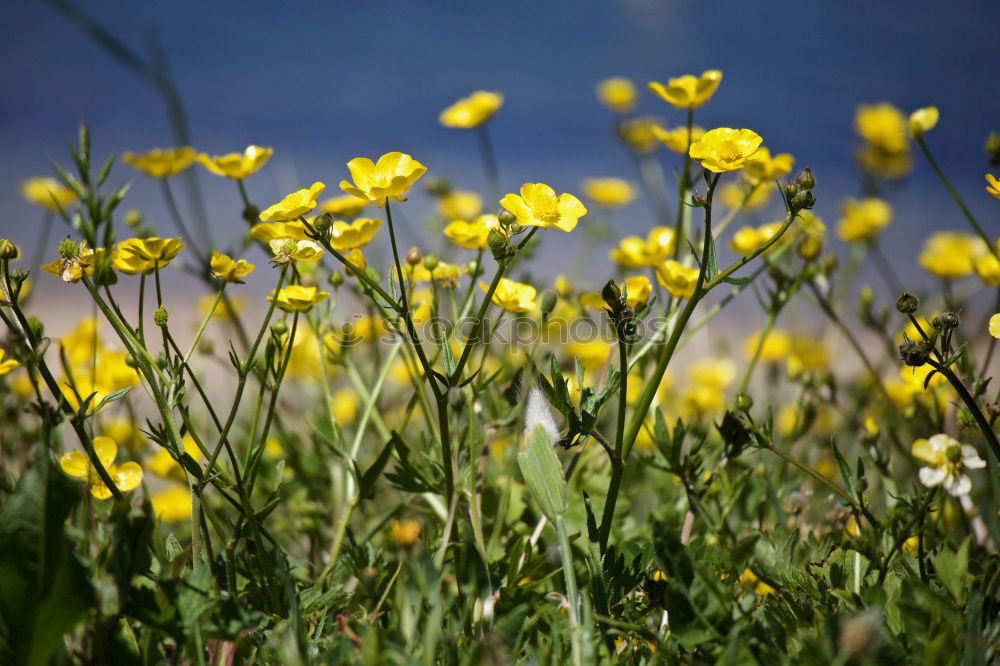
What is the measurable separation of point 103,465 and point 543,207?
753mm

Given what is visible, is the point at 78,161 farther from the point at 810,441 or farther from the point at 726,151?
the point at 810,441

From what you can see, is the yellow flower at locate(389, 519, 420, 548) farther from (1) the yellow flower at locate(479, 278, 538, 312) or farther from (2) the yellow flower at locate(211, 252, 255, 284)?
(2) the yellow flower at locate(211, 252, 255, 284)

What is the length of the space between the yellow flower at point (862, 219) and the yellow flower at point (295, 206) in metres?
2.12

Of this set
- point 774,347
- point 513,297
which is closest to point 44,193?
point 513,297

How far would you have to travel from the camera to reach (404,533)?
1443 millimetres

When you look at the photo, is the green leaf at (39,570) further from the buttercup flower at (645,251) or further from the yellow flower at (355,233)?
the buttercup flower at (645,251)

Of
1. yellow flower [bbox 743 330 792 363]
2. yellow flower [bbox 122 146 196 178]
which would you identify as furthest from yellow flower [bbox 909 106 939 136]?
yellow flower [bbox 743 330 792 363]

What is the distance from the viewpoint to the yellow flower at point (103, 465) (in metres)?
1.13

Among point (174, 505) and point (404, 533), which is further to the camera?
point (174, 505)

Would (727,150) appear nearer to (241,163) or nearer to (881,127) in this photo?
(241,163)

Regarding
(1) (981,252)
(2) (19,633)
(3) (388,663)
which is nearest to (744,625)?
(3) (388,663)

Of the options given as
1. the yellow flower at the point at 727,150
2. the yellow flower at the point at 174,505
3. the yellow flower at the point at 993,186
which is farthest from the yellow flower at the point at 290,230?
the yellow flower at the point at 174,505

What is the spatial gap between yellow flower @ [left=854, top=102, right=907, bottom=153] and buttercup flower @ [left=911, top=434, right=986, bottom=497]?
7.95 feet

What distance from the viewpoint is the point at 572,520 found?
1.40 meters
